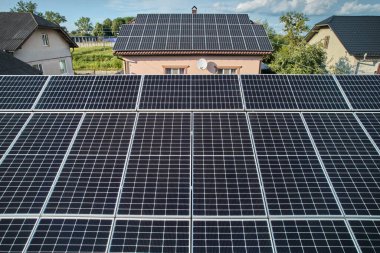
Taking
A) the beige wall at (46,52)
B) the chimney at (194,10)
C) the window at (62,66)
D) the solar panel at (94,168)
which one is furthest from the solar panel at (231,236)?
the window at (62,66)

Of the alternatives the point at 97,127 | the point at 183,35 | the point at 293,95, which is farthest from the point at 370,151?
the point at 183,35

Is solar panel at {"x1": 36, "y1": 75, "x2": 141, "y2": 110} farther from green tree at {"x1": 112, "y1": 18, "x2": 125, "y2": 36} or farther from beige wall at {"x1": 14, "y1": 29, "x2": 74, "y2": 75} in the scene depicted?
green tree at {"x1": 112, "y1": 18, "x2": 125, "y2": 36}

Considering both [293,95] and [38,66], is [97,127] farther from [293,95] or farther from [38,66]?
[38,66]

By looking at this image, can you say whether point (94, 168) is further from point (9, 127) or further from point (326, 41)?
point (326, 41)

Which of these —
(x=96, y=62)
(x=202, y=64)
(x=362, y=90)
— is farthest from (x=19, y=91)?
(x=96, y=62)

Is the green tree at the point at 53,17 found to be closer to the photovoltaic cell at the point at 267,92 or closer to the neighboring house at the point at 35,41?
the neighboring house at the point at 35,41
